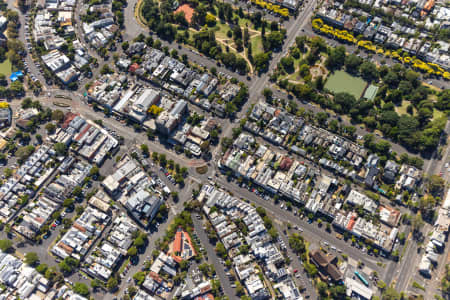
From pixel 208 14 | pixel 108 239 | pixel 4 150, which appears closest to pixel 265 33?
pixel 208 14

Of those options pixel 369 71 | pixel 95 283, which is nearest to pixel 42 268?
pixel 95 283

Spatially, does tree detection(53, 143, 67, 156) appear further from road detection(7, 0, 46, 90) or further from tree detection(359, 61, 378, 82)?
tree detection(359, 61, 378, 82)

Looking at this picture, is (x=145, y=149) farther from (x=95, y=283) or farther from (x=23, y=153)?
(x=95, y=283)

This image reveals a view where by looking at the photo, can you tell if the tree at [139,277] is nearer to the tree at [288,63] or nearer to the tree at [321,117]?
the tree at [321,117]

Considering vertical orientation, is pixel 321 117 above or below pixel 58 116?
above

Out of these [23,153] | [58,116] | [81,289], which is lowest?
[81,289]

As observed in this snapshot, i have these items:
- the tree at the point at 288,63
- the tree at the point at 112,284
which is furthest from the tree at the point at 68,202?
the tree at the point at 288,63

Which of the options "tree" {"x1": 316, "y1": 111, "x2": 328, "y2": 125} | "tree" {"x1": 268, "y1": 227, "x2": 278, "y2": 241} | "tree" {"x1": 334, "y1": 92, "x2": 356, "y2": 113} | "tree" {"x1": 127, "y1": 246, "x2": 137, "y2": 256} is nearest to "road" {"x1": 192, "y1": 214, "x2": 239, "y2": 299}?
"tree" {"x1": 268, "y1": 227, "x2": 278, "y2": 241}
